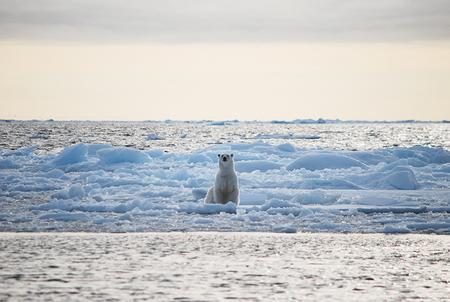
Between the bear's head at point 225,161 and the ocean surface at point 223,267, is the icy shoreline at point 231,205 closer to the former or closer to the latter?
the bear's head at point 225,161

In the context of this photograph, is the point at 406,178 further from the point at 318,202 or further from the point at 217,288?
the point at 217,288

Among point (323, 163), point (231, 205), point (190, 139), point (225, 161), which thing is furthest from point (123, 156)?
point (190, 139)

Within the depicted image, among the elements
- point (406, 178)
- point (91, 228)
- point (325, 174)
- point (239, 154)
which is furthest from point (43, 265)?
point (239, 154)

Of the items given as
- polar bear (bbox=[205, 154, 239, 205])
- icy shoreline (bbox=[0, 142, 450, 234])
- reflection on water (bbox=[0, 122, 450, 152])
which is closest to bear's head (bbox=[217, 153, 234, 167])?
polar bear (bbox=[205, 154, 239, 205])

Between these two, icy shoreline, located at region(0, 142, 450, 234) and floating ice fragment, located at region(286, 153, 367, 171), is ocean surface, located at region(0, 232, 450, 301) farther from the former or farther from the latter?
floating ice fragment, located at region(286, 153, 367, 171)

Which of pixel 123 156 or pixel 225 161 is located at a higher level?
pixel 225 161

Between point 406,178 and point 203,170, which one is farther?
point 203,170

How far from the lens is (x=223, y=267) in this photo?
8.23 m

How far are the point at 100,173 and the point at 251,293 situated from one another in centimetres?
1507

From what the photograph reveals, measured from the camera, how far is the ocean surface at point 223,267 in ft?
22.6

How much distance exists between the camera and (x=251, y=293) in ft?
22.6

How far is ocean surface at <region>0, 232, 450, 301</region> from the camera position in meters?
6.89

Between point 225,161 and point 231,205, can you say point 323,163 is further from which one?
point 231,205

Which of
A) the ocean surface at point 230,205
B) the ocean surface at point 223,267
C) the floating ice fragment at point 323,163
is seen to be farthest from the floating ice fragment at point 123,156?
the ocean surface at point 223,267
